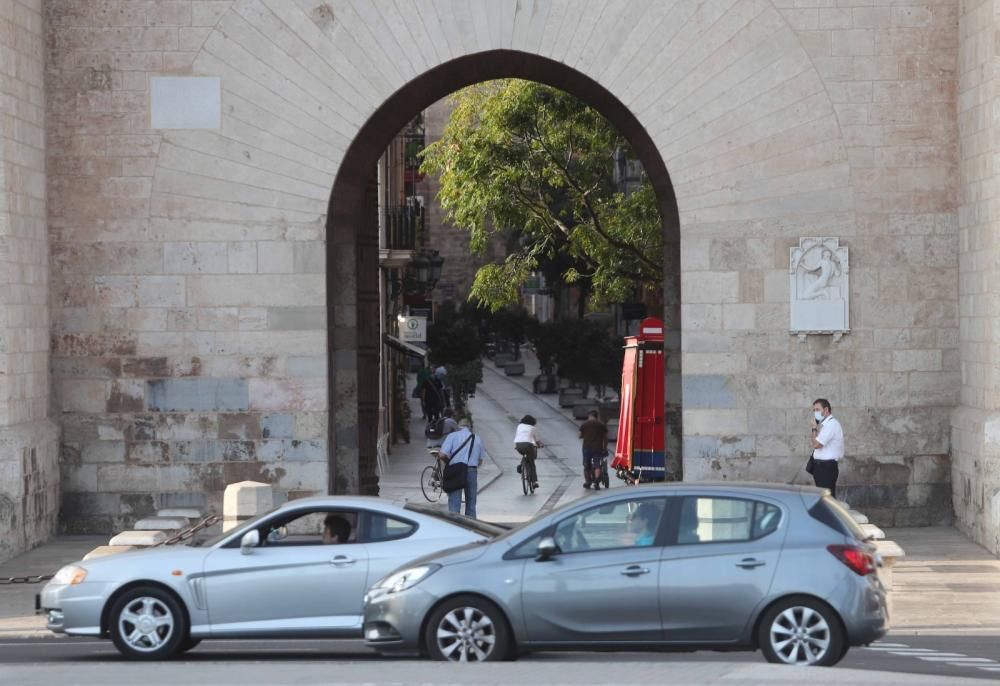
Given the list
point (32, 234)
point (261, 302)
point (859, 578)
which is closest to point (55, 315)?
point (32, 234)

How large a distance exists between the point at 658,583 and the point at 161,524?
8.39m

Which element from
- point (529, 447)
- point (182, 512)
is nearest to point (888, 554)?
point (182, 512)

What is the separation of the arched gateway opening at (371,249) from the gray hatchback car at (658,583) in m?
8.56

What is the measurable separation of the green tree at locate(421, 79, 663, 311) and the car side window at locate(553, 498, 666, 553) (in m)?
19.0

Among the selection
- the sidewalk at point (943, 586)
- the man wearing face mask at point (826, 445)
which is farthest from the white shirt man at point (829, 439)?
the sidewalk at point (943, 586)

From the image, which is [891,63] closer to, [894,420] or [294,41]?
[894,420]

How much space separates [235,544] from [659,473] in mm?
13632

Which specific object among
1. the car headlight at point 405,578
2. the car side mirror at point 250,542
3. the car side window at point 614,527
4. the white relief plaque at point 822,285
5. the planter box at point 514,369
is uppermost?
the white relief plaque at point 822,285

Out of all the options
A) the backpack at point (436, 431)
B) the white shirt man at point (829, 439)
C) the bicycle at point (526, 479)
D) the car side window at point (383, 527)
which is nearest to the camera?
the car side window at point (383, 527)

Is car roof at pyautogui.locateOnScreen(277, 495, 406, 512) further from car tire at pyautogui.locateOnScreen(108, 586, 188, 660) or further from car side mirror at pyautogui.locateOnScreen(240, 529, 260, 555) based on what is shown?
car tire at pyautogui.locateOnScreen(108, 586, 188, 660)

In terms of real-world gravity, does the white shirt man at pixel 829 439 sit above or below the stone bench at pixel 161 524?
above

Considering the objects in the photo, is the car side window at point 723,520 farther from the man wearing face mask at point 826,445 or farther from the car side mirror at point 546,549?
the man wearing face mask at point 826,445

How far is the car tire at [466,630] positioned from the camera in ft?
35.3

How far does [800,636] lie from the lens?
10.5 m
